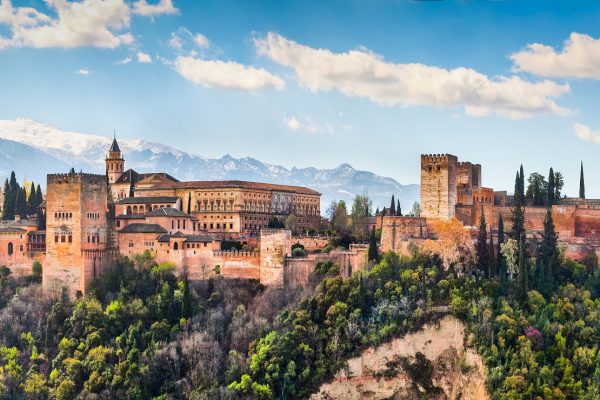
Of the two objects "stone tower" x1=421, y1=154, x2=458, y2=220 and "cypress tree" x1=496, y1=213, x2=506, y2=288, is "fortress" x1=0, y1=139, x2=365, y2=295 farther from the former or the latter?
"cypress tree" x1=496, y1=213, x2=506, y2=288

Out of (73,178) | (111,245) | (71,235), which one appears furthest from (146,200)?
(71,235)

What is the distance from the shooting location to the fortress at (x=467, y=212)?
2242 inches

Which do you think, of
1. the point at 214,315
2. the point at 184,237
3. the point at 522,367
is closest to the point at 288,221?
the point at 184,237

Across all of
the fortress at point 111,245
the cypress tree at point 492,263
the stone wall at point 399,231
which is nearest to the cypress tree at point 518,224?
the cypress tree at point 492,263

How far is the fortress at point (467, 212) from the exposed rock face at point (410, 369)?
7150 millimetres

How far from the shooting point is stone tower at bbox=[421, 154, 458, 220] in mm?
59219

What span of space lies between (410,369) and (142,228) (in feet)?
65.2

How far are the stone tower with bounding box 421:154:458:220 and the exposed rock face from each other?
10187 millimetres

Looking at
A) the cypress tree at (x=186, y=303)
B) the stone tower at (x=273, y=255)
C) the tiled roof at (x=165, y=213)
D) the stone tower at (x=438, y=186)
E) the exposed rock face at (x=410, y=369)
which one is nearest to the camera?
the exposed rock face at (x=410, y=369)

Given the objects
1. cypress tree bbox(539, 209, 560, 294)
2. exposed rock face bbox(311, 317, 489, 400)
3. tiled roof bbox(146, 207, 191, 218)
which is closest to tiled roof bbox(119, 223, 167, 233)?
tiled roof bbox(146, 207, 191, 218)

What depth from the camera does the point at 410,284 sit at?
5284 cm

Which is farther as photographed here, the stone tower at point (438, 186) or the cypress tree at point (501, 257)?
the stone tower at point (438, 186)

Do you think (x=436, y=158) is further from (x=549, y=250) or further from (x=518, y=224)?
(x=549, y=250)

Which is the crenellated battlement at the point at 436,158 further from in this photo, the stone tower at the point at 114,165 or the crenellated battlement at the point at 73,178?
the stone tower at the point at 114,165
